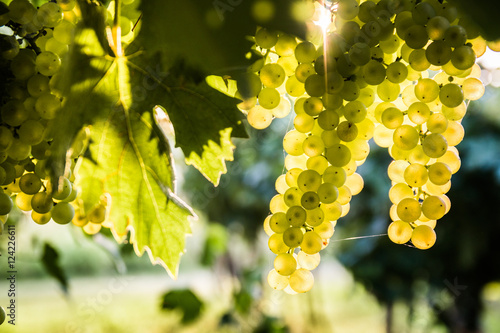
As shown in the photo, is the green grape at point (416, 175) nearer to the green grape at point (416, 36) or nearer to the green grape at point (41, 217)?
the green grape at point (416, 36)

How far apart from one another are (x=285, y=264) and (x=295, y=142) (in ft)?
0.35

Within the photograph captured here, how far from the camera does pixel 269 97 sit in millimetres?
365

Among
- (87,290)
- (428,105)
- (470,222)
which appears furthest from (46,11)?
(87,290)

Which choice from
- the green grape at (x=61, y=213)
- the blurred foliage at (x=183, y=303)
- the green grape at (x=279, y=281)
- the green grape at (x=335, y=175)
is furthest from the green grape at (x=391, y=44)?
the blurred foliage at (x=183, y=303)

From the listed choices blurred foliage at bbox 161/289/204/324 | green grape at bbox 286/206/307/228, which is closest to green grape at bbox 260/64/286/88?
green grape at bbox 286/206/307/228

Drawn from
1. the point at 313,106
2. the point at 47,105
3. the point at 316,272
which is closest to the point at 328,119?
the point at 313,106

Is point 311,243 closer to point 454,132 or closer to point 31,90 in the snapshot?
point 454,132

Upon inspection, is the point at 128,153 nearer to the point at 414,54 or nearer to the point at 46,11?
the point at 46,11

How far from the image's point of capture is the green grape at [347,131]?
0.35 m

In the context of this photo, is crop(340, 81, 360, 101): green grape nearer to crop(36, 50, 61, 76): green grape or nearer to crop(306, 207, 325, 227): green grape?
crop(306, 207, 325, 227): green grape

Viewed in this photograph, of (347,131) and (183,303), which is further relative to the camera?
(183,303)

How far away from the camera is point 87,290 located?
105 inches

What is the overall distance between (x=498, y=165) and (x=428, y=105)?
4.79 ft

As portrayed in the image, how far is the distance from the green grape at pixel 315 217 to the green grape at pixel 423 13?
16 cm
